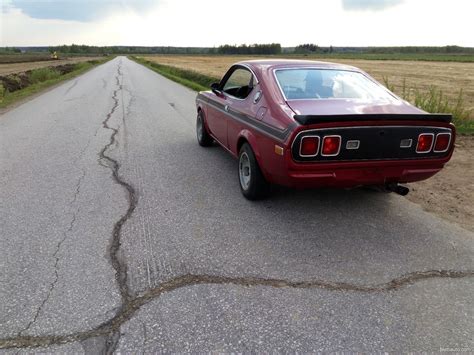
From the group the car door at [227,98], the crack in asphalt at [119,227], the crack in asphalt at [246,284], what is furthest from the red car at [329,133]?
the crack in asphalt at [119,227]

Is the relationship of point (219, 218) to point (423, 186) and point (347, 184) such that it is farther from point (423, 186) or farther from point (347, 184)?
point (423, 186)

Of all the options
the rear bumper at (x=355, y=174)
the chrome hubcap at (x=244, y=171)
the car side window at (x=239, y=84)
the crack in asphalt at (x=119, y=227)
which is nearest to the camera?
the crack in asphalt at (x=119, y=227)

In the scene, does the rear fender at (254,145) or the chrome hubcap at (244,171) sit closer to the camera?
the rear fender at (254,145)

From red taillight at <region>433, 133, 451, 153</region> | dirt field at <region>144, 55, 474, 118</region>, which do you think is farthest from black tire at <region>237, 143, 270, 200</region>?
dirt field at <region>144, 55, 474, 118</region>

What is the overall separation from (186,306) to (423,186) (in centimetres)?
383

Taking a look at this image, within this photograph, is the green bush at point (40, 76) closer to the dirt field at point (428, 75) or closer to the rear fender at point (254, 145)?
the dirt field at point (428, 75)

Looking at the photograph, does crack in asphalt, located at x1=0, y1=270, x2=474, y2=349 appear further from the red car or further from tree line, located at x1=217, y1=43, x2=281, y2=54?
tree line, located at x1=217, y1=43, x2=281, y2=54

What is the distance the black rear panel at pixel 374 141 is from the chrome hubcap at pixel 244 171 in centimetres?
110

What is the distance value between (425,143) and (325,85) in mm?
1301

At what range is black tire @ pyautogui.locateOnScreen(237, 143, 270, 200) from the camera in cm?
420

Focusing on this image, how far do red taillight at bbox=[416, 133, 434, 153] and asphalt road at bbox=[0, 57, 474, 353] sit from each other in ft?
2.54

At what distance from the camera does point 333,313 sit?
2539 millimetres

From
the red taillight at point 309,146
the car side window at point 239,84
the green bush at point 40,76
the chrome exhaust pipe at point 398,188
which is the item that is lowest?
the green bush at point 40,76

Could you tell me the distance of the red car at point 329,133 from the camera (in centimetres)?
344
